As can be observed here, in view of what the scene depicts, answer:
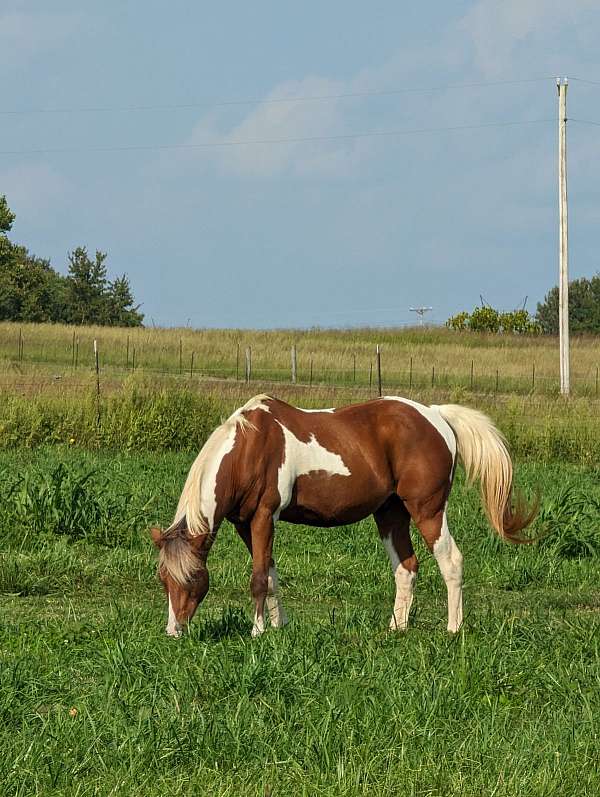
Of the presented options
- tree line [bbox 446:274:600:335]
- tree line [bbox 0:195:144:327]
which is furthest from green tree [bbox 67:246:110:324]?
tree line [bbox 446:274:600:335]

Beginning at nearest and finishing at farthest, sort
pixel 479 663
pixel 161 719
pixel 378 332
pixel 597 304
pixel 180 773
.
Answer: pixel 180 773, pixel 161 719, pixel 479 663, pixel 378 332, pixel 597 304

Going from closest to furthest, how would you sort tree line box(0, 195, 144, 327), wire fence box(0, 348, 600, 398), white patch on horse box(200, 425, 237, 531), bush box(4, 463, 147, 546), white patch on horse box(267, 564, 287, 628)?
white patch on horse box(200, 425, 237, 531) → white patch on horse box(267, 564, 287, 628) → bush box(4, 463, 147, 546) → wire fence box(0, 348, 600, 398) → tree line box(0, 195, 144, 327)

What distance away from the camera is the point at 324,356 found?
1662 inches

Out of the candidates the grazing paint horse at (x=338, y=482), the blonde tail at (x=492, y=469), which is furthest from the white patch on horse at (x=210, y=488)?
the blonde tail at (x=492, y=469)

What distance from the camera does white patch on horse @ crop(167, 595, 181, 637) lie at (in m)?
6.63

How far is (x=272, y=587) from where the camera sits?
7.32 metres

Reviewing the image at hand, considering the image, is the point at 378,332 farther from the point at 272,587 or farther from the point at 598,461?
the point at 272,587

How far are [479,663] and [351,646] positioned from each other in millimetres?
836

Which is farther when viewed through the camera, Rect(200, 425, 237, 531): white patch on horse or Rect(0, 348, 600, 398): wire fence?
Rect(0, 348, 600, 398): wire fence

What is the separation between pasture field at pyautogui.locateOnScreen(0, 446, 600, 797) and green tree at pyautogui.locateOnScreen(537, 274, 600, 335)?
71705 millimetres

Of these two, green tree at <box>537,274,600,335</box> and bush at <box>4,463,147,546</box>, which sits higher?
green tree at <box>537,274,600,335</box>

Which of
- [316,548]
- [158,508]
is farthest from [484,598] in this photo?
[158,508]

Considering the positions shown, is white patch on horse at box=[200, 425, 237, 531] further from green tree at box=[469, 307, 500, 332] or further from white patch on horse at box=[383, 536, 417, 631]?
green tree at box=[469, 307, 500, 332]

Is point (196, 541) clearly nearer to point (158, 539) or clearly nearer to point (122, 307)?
point (158, 539)
